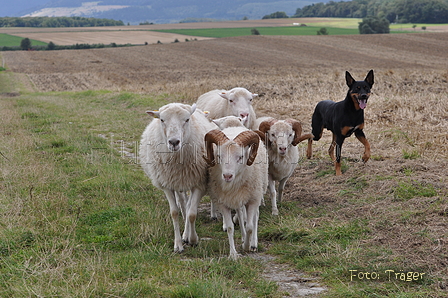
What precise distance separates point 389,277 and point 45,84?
34.8 meters

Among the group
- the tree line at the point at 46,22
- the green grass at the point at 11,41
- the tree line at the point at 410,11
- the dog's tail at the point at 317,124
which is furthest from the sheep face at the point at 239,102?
the tree line at the point at 46,22

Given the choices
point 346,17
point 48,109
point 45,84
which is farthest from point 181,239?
point 346,17

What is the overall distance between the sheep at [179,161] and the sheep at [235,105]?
93.9 inches

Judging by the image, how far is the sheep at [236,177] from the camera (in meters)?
5.98

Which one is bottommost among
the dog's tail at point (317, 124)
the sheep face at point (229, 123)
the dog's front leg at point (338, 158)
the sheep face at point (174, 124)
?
the dog's front leg at point (338, 158)

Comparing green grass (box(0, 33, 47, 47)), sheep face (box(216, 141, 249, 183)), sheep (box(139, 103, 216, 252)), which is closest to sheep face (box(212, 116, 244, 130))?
sheep (box(139, 103, 216, 252))

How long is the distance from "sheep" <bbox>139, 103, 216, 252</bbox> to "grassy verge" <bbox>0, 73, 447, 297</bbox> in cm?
40

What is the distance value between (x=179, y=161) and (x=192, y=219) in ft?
2.79

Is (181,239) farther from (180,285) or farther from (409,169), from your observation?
(409,169)

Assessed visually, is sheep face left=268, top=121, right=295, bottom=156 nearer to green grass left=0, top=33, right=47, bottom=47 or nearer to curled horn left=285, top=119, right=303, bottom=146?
curled horn left=285, top=119, right=303, bottom=146

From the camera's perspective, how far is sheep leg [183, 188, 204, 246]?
6.30 m

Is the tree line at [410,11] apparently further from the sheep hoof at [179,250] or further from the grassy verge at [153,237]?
the sheep hoof at [179,250]

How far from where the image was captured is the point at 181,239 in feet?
21.2

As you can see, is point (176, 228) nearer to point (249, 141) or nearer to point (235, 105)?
point (249, 141)
